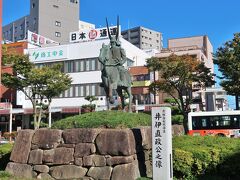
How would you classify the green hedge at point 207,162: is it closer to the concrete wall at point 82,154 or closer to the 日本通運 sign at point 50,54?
the concrete wall at point 82,154

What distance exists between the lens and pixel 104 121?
1059 cm

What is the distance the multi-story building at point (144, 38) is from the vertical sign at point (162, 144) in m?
98.9

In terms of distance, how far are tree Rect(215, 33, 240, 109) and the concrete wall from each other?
20607mm

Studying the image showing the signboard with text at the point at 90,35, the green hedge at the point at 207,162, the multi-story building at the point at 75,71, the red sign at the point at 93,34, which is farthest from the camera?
the red sign at the point at 93,34

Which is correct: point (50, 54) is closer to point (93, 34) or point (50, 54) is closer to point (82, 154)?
point (93, 34)

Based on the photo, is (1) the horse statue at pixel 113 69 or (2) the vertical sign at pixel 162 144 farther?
(1) the horse statue at pixel 113 69

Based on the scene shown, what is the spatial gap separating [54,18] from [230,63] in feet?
181

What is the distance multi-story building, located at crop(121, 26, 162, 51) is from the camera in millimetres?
107688

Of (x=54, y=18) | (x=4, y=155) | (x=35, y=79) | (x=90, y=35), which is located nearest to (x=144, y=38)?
(x=54, y=18)

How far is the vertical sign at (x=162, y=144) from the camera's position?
820 cm

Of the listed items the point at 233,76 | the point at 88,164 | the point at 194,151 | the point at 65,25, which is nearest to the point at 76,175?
the point at 88,164

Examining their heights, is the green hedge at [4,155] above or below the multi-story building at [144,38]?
below

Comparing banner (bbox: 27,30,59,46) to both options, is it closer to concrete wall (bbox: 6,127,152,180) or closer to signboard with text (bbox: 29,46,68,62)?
signboard with text (bbox: 29,46,68,62)

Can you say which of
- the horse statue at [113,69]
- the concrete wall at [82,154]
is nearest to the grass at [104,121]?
the concrete wall at [82,154]
